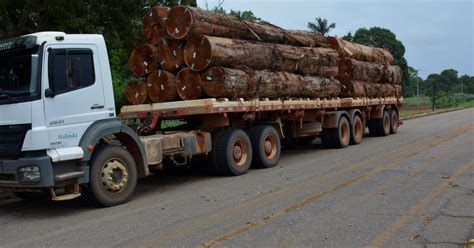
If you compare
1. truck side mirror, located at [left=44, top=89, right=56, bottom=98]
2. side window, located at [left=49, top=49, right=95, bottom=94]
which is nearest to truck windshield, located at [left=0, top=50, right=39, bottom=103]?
truck side mirror, located at [left=44, top=89, right=56, bottom=98]

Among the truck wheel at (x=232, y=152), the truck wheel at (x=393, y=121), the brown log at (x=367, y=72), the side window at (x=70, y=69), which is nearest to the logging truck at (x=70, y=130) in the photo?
the side window at (x=70, y=69)

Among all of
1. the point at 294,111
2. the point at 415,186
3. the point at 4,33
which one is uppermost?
the point at 4,33

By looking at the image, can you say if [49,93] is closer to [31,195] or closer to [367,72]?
[31,195]

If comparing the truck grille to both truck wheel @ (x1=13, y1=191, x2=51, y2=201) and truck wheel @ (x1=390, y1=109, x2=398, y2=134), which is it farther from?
truck wheel @ (x1=390, y1=109, x2=398, y2=134)

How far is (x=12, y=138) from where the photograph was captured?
25.4 ft

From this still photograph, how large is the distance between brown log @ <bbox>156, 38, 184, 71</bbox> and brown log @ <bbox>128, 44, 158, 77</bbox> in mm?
162

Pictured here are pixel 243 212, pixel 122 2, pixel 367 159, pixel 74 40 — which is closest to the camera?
pixel 243 212

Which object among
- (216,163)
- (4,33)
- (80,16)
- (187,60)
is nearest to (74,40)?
(187,60)

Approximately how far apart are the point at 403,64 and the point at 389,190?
267 ft

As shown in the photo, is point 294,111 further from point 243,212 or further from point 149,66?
point 243,212

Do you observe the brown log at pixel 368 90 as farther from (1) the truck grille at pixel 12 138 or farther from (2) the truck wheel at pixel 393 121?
(1) the truck grille at pixel 12 138

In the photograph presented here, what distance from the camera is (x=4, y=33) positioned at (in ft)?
43.5

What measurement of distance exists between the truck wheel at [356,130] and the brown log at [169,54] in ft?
24.5

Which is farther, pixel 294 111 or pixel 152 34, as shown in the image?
pixel 294 111
